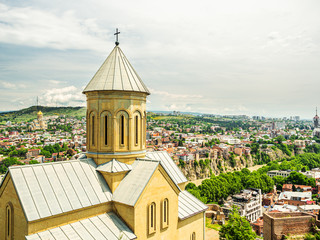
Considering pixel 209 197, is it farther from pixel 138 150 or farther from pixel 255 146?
pixel 255 146

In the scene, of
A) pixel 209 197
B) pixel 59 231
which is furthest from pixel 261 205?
pixel 59 231

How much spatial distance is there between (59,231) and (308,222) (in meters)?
26.3

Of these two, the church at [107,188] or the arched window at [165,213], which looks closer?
the church at [107,188]

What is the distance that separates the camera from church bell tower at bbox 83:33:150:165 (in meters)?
11.3

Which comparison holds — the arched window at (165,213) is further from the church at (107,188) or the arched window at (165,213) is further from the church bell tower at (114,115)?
the church bell tower at (114,115)

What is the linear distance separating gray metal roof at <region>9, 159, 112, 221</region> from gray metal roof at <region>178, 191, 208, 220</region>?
356cm

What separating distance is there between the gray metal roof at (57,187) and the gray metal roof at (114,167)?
1.08 feet

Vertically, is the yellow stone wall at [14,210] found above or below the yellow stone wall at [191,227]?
above

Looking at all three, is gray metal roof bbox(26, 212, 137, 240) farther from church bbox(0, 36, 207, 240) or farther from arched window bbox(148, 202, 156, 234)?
arched window bbox(148, 202, 156, 234)

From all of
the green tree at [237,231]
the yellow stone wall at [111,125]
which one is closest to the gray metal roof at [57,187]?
the yellow stone wall at [111,125]

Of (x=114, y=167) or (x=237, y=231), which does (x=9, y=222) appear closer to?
(x=114, y=167)

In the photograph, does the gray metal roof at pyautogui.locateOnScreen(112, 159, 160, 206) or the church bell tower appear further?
the church bell tower

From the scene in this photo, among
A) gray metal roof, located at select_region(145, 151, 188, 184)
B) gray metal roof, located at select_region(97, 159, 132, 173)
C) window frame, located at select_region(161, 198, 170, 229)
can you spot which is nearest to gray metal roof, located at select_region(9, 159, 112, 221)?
gray metal roof, located at select_region(97, 159, 132, 173)

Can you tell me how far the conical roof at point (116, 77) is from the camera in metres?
11.3
